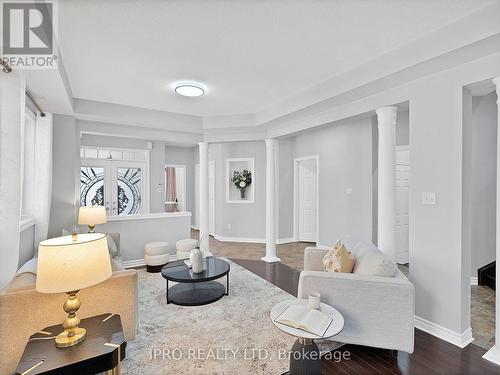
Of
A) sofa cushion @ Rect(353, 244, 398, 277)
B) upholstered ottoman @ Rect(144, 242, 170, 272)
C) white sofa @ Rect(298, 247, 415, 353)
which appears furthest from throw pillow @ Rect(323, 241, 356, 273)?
upholstered ottoman @ Rect(144, 242, 170, 272)

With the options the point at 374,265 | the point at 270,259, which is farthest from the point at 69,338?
the point at 270,259

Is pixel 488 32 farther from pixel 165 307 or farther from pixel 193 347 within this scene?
pixel 165 307

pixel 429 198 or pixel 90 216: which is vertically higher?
pixel 429 198

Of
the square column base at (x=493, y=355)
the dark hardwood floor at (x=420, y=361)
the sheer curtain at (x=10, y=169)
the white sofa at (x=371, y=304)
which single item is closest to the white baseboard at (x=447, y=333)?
the dark hardwood floor at (x=420, y=361)

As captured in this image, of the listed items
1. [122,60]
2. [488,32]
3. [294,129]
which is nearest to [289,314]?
[488,32]

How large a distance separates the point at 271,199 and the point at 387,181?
240 cm

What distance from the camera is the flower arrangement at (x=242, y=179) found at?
6625 mm

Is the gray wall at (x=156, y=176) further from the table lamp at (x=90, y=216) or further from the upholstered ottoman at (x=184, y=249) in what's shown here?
the table lamp at (x=90, y=216)

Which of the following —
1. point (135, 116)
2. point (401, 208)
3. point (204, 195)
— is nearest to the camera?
point (135, 116)

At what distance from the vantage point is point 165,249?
4.36 meters

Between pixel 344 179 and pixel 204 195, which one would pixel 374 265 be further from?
pixel 204 195

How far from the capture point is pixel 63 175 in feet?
12.8

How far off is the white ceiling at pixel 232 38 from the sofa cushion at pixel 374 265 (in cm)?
191

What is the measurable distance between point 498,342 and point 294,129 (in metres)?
3.38
